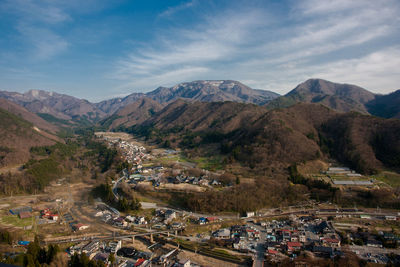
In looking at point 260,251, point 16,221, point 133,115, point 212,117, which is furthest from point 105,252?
point 133,115

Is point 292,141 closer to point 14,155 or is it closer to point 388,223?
point 388,223

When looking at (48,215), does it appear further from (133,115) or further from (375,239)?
(133,115)

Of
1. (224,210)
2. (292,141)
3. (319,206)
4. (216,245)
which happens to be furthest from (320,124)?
(216,245)

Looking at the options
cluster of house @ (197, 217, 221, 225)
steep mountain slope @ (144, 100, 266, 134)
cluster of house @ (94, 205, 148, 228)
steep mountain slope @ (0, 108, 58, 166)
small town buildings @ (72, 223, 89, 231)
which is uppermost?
steep mountain slope @ (144, 100, 266, 134)

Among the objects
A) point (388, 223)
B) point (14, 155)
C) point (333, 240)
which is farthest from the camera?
point (14, 155)

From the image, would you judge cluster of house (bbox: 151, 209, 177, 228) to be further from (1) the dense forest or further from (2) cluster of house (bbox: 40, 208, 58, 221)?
(1) the dense forest

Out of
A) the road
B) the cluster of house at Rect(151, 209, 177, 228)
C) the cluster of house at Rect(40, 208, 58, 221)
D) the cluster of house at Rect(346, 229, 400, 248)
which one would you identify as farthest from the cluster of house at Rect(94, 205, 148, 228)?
the cluster of house at Rect(346, 229, 400, 248)
